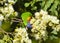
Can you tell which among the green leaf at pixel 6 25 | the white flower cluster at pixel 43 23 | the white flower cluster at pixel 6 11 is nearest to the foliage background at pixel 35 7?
the green leaf at pixel 6 25

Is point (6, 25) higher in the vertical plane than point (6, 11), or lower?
lower

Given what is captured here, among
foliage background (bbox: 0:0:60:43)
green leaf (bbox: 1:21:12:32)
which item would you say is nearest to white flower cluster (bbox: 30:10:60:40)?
foliage background (bbox: 0:0:60:43)

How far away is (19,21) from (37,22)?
37 cm

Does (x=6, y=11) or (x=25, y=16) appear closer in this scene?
(x=6, y=11)

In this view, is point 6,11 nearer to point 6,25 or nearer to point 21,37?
point 6,25

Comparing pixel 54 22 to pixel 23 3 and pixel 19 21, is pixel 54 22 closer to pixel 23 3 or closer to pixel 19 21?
pixel 19 21

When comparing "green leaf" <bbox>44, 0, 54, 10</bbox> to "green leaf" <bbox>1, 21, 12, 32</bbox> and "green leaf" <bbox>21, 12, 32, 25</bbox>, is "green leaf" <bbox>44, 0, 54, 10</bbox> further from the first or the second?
"green leaf" <bbox>1, 21, 12, 32</bbox>

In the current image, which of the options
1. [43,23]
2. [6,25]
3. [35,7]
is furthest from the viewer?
[35,7]

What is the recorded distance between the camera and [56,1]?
6.79ft

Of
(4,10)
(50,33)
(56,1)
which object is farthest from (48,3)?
(4,10)

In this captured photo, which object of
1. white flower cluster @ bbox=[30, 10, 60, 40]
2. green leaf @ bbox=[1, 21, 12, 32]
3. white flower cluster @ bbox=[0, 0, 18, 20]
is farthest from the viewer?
green leaf @ bbox=[1, 21, 12, 32]

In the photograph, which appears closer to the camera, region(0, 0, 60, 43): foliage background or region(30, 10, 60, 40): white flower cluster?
region(30, 10, 60, 40): white flower cluster

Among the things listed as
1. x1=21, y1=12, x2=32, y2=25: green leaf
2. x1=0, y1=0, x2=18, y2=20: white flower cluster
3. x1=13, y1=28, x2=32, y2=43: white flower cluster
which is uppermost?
x1=0, y1=0, x2=18, y2=20: white flower cluster

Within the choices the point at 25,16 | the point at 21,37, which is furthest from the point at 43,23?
the point at 25,16
